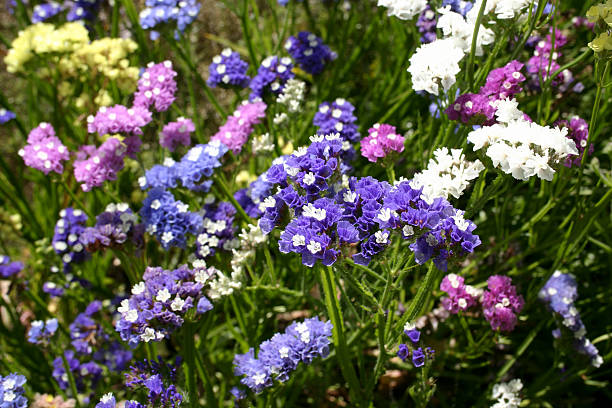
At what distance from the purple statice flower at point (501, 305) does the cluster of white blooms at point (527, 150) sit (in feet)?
2.50

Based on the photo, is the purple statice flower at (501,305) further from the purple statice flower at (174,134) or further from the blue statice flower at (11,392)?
the blue statice flower at (11,392)

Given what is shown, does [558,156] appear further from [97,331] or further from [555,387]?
[97,331]

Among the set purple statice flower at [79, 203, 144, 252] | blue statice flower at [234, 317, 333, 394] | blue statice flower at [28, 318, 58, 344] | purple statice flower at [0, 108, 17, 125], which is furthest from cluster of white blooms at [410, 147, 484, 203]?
purple statice flower at [0, 108, 17, 125]

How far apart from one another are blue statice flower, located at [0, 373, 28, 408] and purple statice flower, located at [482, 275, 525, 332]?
1.87 metres

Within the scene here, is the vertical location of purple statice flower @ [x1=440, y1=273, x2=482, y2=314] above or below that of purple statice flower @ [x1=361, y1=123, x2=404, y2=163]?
below

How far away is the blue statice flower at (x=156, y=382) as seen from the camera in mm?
1874

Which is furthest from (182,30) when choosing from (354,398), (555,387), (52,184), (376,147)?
(555,387)

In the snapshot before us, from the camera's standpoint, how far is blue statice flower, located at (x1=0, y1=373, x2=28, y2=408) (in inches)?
76.4

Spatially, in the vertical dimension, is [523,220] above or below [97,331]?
below

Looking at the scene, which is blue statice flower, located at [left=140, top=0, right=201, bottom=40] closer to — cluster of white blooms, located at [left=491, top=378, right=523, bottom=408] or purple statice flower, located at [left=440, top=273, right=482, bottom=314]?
purple statice flower, located at [left=440, top=273, right=482, bottom=314]

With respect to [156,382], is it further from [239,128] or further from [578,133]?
[578,133]

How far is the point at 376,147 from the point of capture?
215 centimetres

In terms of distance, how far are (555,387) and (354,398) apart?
96 cm

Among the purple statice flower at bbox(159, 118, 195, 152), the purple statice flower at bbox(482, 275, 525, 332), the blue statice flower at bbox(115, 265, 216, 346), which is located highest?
the purple statice flower at bbox(159, 118, 195, 152)
